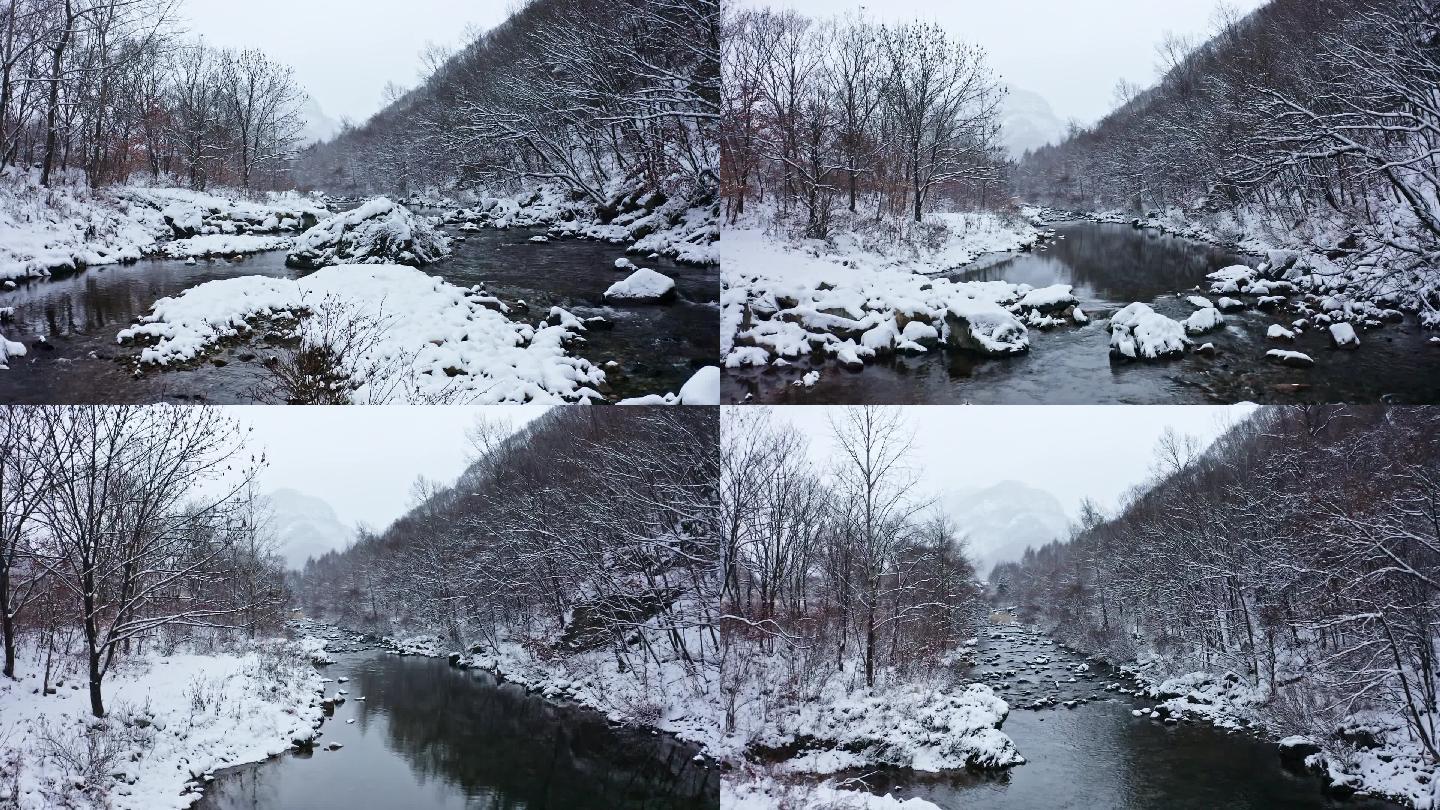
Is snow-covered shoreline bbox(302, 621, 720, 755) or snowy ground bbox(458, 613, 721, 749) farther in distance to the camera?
snow-covered shoreline bbox(302, 621, 720, 755)

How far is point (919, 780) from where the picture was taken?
6074mm

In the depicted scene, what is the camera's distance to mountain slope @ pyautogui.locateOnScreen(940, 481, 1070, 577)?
22.7 ft

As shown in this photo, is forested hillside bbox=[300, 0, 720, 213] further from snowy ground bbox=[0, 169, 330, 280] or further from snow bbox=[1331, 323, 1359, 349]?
snow bbox=[1331, 323, 1359, 349]

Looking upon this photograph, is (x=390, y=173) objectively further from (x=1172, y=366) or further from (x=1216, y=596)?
(x=1216, y=596)

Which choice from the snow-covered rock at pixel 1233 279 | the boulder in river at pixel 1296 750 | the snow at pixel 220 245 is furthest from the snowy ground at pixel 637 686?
the snow at pixel 220 245

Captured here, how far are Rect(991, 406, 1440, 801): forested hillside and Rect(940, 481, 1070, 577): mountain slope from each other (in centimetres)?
71

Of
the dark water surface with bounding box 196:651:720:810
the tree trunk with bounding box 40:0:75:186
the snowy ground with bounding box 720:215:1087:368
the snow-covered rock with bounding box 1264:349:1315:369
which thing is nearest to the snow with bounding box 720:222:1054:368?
the snowy ground with bounding box 720:215:1087:368

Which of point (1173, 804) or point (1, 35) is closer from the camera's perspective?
point (1173, 804)

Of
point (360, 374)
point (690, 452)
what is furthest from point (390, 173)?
point (690, 452)

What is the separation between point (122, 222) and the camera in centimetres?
1067

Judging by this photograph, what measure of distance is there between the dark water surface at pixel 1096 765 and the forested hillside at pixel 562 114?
20.9 ft

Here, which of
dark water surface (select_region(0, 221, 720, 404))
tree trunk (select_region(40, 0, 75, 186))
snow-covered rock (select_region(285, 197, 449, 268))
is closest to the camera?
dark water surface (select_region(0, 221, 720, 404))

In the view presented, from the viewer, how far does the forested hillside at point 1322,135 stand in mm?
5598

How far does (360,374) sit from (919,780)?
5.88 meters
